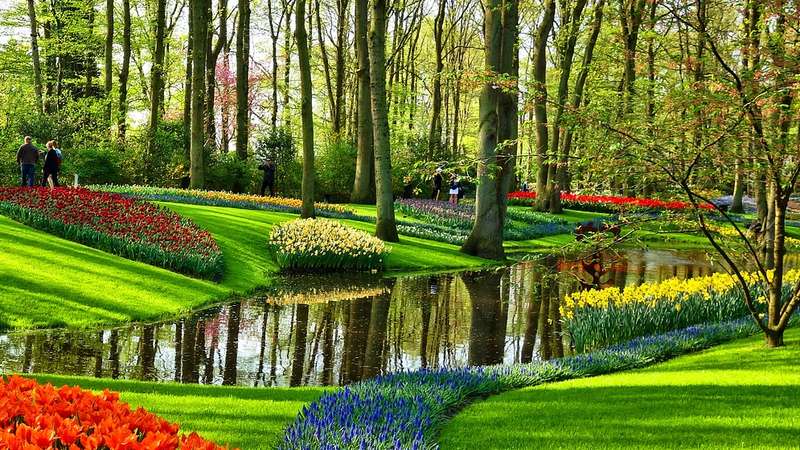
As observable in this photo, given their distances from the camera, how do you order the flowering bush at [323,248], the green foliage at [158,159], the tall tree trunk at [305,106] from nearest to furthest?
the flowering bush at [323,248] < the tall tree trunk at [305,106] < the green foliage at [158,159]

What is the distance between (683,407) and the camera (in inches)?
245

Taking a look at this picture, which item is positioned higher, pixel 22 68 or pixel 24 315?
pixel 22 68

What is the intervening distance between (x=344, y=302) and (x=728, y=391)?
8.06 m

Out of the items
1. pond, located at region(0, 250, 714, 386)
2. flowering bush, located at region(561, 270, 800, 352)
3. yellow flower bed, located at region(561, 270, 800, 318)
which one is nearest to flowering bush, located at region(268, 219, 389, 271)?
pond, located at region(0, 250, 714, 386)

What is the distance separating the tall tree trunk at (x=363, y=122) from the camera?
79.9 feet

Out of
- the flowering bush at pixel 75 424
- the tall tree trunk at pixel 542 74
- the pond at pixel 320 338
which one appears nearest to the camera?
the flowering bush at pixel 75 424

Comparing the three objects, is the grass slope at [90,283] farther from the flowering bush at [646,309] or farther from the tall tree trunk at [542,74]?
the tall tree trunk at [542,74]

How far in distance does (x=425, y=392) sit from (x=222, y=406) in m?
1.67

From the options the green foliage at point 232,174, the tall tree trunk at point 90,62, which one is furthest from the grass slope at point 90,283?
the tall tree trunk at point 90,62

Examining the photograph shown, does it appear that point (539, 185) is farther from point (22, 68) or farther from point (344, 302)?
point (22, 68)

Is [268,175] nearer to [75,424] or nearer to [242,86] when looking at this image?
[242,86]

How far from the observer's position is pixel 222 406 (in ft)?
20.3

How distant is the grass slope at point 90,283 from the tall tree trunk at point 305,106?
12.6 ft

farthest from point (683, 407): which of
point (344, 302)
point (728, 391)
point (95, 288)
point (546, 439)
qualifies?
point (95, 288)
